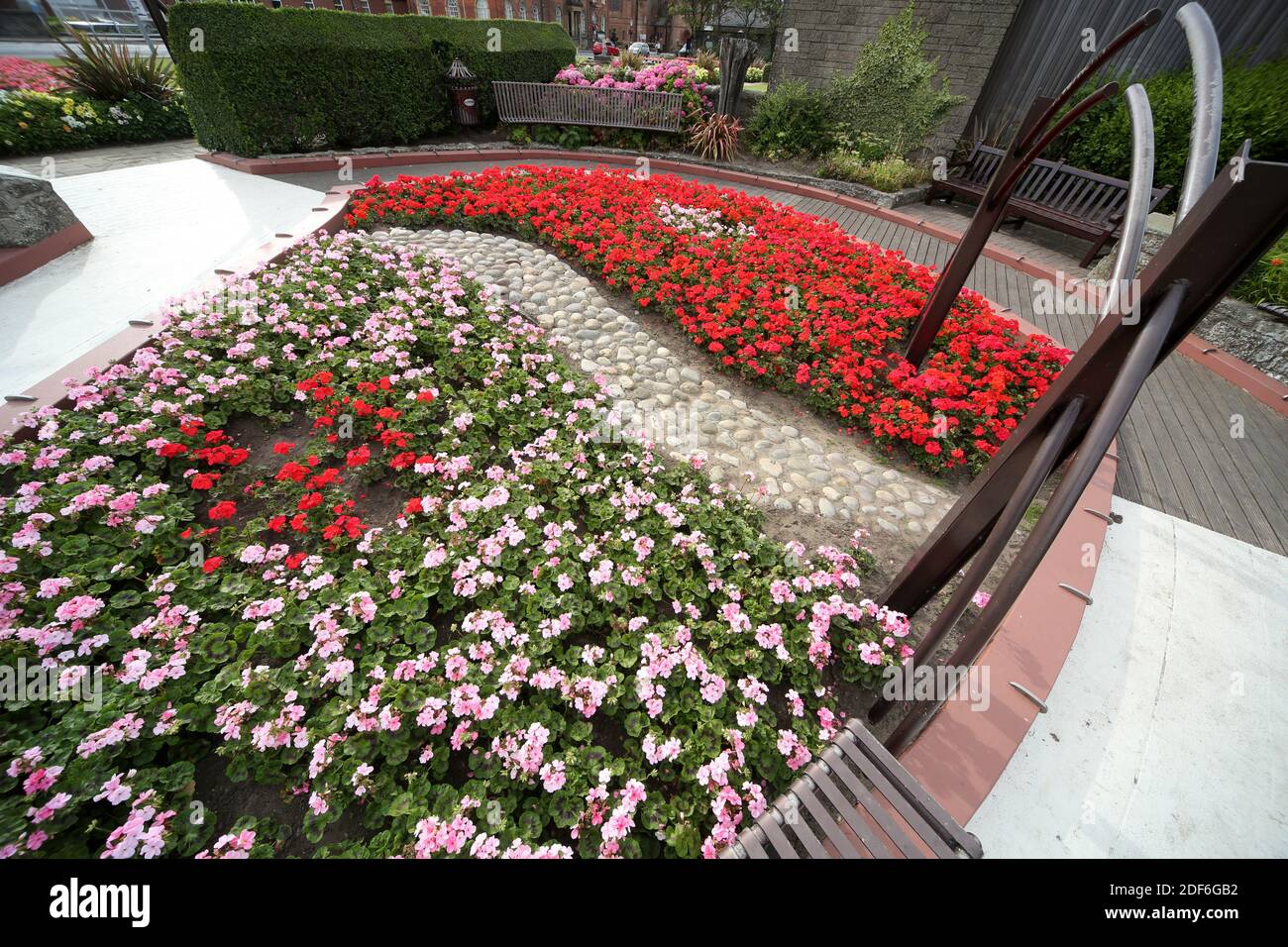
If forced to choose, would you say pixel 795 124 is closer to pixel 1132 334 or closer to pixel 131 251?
pixel 131 251

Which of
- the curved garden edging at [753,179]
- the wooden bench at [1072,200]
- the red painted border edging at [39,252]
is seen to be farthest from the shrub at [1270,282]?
the red painted border edging at [39,252]

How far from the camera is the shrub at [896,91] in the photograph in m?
9.62

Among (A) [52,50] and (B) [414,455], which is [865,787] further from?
(A) [52,50]

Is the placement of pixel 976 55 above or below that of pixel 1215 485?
above

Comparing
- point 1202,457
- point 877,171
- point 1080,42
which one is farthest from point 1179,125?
point 1202,457

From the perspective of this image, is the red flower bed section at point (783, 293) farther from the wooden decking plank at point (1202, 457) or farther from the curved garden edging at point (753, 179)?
the curved garden edging at point (753, 179)

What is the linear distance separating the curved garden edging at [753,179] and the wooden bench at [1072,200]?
667 mm

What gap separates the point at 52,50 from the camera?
21.6 metres

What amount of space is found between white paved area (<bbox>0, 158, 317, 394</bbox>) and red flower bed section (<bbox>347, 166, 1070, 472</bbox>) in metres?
1.57

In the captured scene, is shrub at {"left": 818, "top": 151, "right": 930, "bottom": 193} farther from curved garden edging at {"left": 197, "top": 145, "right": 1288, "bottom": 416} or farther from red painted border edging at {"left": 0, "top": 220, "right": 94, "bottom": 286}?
red painted border edging at {"left": 0, "top": 220, "right": 94, "bottom": 286}

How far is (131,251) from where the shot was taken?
5.81 metres

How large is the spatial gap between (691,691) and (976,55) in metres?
14.0

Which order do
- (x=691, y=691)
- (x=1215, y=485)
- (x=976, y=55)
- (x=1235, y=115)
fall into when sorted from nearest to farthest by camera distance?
(x=691, y=691) < (x=1215, y=485) < (x=1235, y=115) < (x=976, y=55)
